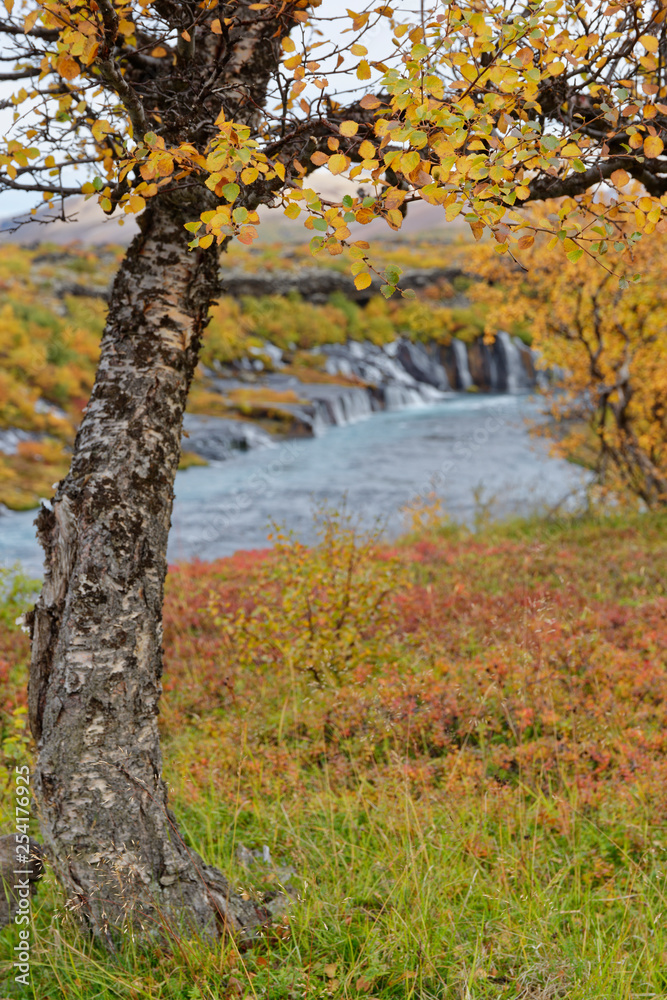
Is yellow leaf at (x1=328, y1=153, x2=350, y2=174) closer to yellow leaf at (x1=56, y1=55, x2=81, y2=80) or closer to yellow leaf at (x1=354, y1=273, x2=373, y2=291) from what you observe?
yellow leaf at (x1=354, y1=273, x2=373, y2=291)

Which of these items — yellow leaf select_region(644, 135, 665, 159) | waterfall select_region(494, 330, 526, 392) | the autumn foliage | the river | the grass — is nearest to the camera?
yellow leaf select_region(644, 135, 665, 159)

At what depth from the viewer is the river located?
45.7 feet

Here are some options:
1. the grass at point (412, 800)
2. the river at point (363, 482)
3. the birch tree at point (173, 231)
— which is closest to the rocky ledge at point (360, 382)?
the river at point (363, 482)

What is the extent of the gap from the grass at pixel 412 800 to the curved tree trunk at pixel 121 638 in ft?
0.80

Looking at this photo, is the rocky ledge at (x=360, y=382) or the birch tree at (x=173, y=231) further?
the rocky ledge at (x=360, y=382)

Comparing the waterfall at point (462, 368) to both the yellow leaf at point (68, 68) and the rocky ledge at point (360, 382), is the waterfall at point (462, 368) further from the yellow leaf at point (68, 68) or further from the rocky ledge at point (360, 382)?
the yellow leaf at point (68, 68)

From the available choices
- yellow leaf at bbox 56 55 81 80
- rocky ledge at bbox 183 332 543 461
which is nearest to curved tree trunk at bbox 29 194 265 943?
yellow leaf at bbox 56 55 81 80

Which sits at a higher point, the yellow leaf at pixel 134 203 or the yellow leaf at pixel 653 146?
the yellow leaf at pixel 134 203

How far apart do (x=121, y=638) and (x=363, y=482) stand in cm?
1566

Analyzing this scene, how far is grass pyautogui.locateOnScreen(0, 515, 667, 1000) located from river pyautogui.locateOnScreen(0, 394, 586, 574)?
530 cm

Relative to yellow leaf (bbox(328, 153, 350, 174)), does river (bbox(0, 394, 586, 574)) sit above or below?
below

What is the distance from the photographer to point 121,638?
2.70m

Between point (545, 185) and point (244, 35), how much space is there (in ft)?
5.68

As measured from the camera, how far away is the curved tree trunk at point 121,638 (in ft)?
8.58
